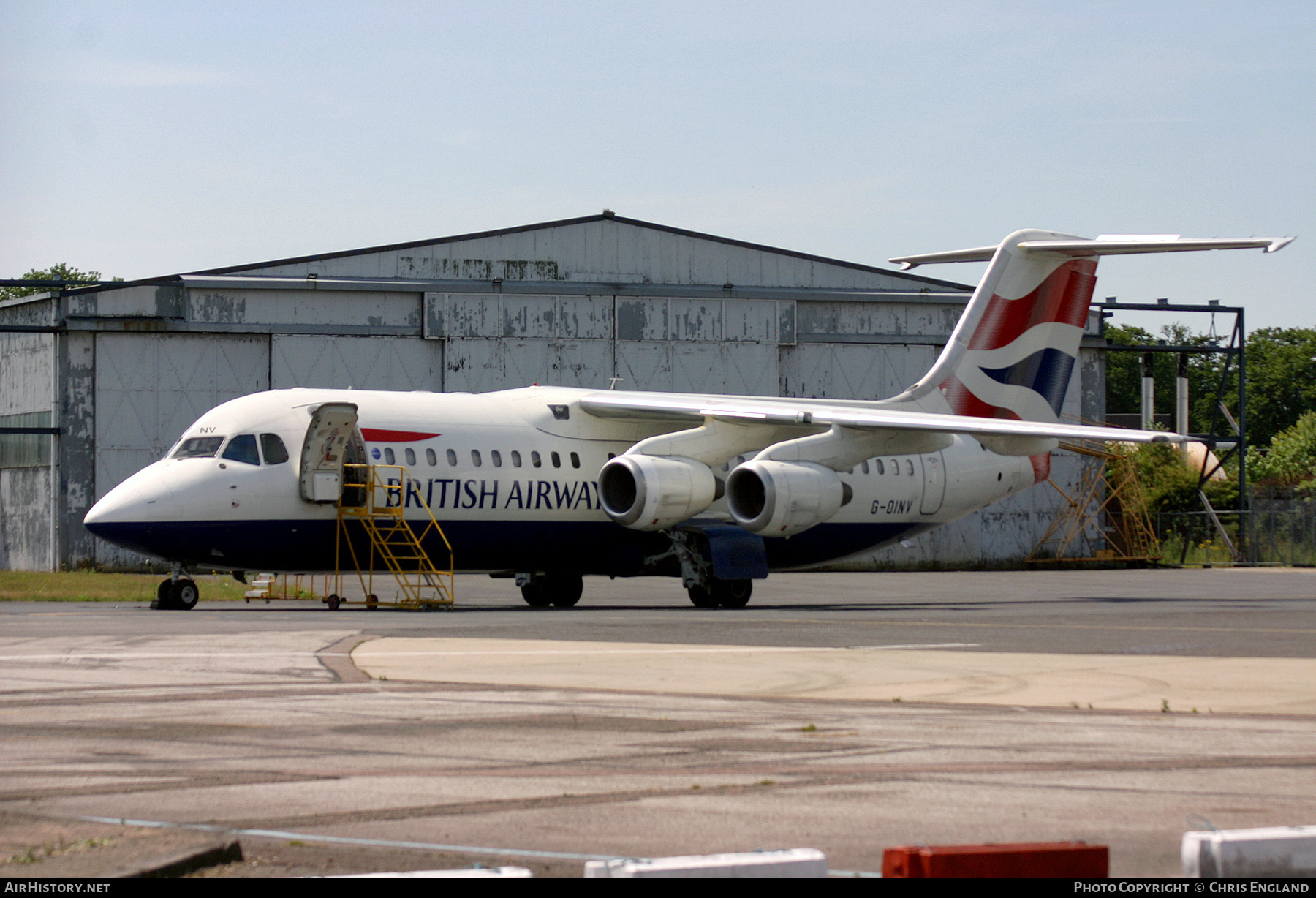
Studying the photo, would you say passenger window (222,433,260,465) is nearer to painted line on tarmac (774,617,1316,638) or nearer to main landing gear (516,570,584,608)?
main landing gear (516,570,584,608)

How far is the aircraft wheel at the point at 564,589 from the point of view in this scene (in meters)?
26.7

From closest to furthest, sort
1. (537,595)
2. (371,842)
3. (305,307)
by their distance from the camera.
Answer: (371,842) → (537,595) → (305,307)

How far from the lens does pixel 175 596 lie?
22.2 m

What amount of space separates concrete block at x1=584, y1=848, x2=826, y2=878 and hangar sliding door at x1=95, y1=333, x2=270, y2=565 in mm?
35763

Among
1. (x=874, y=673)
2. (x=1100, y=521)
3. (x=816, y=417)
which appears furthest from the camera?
(x=1100, y=521)

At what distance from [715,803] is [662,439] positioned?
18.4 m

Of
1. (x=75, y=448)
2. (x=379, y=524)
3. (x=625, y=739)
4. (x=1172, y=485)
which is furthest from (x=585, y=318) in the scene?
(x=625, y=739)

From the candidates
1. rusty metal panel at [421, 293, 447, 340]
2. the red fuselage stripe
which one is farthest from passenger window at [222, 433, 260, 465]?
rusty metal panel at [421, 293, 447, 340]

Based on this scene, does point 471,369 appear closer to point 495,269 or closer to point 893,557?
point 495,269

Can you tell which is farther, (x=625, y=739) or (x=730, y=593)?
(x=730, y=593)

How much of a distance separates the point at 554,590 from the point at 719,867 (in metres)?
22.0

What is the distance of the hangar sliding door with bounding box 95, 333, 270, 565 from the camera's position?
3853 centimetres

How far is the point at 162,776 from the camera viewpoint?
307 inches

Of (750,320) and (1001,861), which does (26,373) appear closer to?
(750,320)
